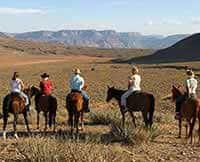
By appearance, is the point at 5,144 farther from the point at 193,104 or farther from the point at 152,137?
the point at 193,104

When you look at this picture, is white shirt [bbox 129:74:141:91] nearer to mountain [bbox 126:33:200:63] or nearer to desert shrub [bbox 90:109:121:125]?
desert shrub [bbox 90:109:121:125]

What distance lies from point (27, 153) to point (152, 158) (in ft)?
10.6

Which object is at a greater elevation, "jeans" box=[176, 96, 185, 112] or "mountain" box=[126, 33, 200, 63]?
"mountain" box=[126, 33, 200, 63]

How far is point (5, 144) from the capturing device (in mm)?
12844

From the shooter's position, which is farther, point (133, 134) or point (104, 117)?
point (104, 117)

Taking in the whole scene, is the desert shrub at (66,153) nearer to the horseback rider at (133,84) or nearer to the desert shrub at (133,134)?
the desert shrub at (133,134)

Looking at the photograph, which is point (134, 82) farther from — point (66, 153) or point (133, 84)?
point (66, 153)

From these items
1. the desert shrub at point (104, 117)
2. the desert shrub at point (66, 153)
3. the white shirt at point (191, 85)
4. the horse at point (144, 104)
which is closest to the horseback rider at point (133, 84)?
the horse at point (144, 104)

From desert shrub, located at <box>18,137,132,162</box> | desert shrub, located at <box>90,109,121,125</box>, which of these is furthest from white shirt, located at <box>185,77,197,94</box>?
desert shrub, located at <box>18,137,132,162</box>

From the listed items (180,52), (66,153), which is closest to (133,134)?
(66,153)

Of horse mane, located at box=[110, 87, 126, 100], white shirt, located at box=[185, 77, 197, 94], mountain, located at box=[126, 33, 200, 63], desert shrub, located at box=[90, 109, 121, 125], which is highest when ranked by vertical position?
mountain, located at box=[126, 33, 200, 63]

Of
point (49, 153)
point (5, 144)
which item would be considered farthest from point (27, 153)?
point (5, 144)

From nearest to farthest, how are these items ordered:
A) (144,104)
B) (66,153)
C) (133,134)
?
(66,153) < (133,134) < (144,104)

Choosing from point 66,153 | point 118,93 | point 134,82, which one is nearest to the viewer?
point 66,153
